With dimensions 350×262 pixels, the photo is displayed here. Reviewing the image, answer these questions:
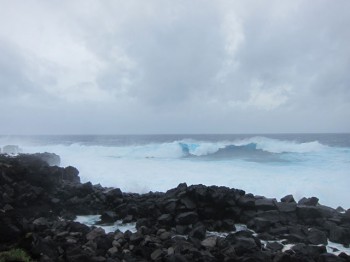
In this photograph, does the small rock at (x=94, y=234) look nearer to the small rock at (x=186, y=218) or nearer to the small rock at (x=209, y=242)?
the small rock at (x=186, y=218)

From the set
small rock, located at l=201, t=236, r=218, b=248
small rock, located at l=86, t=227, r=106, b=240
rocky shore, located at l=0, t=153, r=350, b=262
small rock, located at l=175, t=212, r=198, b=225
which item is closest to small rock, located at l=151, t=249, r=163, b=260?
rocky shore, located at l=0, t=153, r=350, b=262

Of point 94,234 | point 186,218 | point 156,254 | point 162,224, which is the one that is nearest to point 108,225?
point 162,224

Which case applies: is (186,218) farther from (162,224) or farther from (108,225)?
(108,225)

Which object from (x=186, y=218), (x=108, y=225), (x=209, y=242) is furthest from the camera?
(x=108, y=225)

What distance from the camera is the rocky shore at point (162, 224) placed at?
7207 mm

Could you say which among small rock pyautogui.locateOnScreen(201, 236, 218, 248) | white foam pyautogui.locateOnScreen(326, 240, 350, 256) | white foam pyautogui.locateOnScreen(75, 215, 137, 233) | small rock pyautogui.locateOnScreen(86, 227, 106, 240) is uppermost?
small rock pyautogui.locateOnScreen(86, 227, 106, 240)

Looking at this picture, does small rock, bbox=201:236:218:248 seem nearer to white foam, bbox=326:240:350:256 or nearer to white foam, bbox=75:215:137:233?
white foam, bbox=75:215:137:233

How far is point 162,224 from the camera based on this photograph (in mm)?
9930

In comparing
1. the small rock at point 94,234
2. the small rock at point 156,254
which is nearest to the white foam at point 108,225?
the small rock at point 94,234

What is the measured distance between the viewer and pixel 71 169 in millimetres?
16750

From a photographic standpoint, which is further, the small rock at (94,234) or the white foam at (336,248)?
the small rock at (94,234)

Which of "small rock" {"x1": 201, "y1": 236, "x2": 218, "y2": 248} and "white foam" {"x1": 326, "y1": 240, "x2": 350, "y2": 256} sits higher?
"small rock" {"x1": 201, "y1": 236, "x2": 218, "y2": 248}

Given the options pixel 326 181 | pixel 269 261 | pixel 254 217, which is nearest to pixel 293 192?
pixel 326 181

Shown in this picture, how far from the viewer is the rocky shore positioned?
23.6ft
